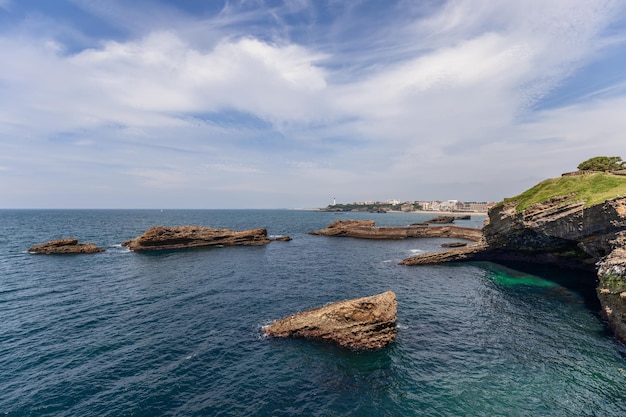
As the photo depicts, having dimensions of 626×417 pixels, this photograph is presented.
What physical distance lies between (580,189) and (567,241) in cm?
853

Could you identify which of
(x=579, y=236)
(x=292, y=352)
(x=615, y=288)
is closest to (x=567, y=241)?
(x=579, y=236)

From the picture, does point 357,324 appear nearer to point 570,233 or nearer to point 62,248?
point 570,233

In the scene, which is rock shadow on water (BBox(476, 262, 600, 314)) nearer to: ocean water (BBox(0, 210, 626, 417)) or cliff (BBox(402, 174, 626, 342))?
ocean water (BBox(0, 210, 626, 417))

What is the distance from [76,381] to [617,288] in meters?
45.4

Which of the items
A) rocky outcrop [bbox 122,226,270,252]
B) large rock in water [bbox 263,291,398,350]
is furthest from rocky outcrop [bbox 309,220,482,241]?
large rock in water [bbox 263,291,398,350]

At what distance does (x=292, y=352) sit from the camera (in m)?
25.4

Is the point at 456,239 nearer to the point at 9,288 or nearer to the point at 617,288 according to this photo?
the point at 617,288

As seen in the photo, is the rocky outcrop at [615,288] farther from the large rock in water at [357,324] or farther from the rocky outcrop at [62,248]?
the rocky outcrop at [62,248]

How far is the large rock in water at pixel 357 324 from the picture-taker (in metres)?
25.9

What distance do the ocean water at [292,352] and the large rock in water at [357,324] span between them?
1.19 meters

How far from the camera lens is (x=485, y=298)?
3875 centimetres

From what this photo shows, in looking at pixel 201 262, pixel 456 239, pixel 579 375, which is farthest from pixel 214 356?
pixel 456 239

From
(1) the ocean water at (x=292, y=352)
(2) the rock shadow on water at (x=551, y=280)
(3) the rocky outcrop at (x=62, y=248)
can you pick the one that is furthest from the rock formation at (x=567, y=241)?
(3) the rocky outcrop at (x=62, y=248)

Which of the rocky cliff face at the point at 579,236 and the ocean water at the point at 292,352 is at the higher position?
the rocky cliff face at the point at 579,236
